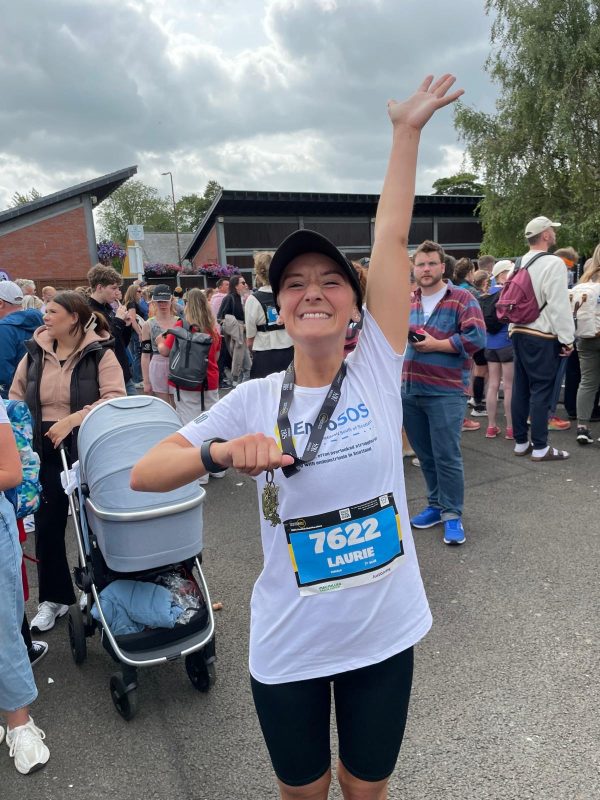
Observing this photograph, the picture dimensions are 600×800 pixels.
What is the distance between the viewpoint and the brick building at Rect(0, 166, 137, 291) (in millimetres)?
23844

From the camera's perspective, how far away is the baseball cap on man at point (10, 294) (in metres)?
4.73

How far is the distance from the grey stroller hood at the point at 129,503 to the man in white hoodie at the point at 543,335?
4.17 metres

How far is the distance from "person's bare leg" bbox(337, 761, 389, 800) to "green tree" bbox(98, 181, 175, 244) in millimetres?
82058

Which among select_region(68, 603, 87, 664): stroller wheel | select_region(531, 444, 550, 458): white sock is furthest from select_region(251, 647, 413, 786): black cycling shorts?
select_region(531, 444, 550, 458): white sock

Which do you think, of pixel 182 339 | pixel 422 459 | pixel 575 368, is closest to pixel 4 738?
pixel 422 459

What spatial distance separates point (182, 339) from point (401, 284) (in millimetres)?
4340

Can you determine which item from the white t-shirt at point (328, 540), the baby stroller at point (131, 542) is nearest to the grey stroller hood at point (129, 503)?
the baby stroller at point (131, 542)

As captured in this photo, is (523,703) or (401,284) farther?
(523,703)

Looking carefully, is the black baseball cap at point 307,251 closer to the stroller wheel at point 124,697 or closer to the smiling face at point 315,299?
the smiling face at point 315,299

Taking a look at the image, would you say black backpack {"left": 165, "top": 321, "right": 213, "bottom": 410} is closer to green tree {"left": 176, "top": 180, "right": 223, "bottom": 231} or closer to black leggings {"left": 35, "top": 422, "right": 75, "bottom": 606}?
black leggings {"left": 35, "top": 422, "right": 75, "bottom": 606}

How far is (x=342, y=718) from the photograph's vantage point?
1584mm

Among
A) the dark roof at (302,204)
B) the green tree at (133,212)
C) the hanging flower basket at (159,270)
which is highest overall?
the green tree at (133,212)

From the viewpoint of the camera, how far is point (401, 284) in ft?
5.77

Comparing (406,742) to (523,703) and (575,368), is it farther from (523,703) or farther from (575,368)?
(575,368)
